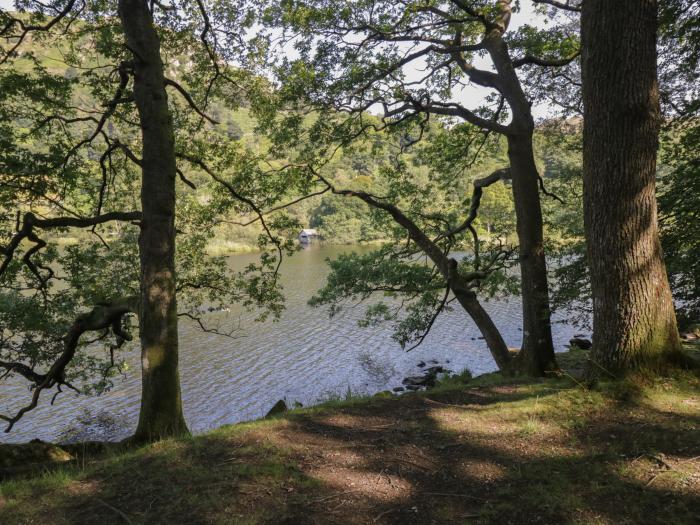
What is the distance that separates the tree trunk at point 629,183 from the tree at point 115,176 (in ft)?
17.0

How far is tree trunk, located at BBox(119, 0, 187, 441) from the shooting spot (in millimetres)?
5562

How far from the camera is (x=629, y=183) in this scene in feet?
13.4

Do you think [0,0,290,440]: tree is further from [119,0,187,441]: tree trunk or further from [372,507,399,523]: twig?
[372,507,399,523]: twig

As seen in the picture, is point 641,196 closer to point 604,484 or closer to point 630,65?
point 630,65

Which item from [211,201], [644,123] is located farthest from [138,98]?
[644,123]

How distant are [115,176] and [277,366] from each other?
11.8m

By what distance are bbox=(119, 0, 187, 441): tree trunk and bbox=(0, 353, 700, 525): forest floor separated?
1.36 metres

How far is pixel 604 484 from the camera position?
2.88 m

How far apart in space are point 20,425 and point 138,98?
13578 mm

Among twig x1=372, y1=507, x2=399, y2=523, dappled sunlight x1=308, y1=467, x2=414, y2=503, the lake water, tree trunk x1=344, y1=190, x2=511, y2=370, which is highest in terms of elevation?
tree trunk x1=344, y1=190, x2=511, y2=370

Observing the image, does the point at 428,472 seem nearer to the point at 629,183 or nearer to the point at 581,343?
the point at 629,183

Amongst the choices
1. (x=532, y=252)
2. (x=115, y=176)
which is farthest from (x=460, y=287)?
(x=115, y=176)

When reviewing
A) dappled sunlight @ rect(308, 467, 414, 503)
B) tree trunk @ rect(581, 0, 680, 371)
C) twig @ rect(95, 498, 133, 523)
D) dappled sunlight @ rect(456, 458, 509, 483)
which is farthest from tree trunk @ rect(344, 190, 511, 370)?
twig @ rect(95, 498, 133, 523)

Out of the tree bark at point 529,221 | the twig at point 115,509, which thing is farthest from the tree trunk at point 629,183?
the twig at point 115,509
